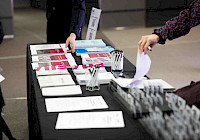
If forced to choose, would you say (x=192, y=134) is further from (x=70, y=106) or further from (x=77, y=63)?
(x=77, y=63)

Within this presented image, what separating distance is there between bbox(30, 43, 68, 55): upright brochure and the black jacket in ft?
0.85

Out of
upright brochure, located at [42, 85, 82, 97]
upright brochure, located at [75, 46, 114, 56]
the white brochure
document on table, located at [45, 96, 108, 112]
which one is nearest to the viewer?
document on table, located at [45, 96, 108, 112]

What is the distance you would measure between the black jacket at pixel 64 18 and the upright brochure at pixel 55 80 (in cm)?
111

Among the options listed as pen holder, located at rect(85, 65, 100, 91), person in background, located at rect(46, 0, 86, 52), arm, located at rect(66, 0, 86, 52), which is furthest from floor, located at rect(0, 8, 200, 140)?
pen holder, located at rect(85, 65, 100, 91)

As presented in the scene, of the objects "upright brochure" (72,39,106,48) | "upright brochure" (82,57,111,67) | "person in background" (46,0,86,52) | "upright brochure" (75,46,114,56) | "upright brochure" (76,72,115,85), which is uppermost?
"person in background" (46,0,86,52)

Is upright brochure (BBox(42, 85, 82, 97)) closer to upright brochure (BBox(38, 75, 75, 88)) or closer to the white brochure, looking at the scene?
upright brochure (BBox(38, 75, 75, 88))

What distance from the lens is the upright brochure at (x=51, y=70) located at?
2391 mm

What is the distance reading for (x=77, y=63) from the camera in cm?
267

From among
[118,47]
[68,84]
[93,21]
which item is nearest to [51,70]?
[68,84]

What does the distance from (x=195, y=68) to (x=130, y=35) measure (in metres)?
2.76

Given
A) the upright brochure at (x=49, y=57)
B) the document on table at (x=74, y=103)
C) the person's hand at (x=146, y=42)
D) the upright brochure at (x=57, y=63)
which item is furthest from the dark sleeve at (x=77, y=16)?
the document on table at (x=74, y=103)

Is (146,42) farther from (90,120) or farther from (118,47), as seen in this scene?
(118,47)

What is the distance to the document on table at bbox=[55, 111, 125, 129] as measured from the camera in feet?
5.22

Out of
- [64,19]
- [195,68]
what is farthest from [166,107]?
[195,68]
